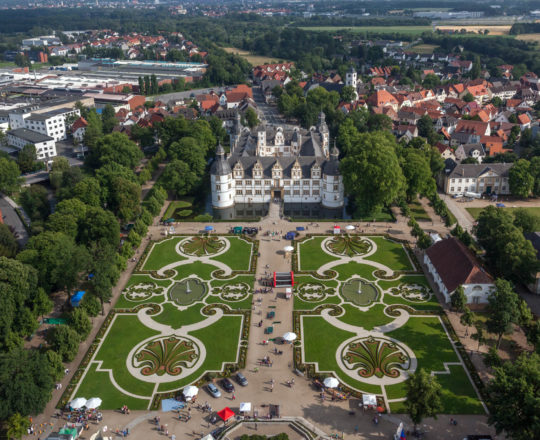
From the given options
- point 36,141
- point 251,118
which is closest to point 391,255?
point 251,118

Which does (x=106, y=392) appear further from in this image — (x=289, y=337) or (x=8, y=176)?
(x=8, y=176)

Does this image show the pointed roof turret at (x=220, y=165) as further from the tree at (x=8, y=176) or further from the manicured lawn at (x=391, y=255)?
the tree at (x=8, y=176)

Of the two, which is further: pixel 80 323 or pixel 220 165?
pixel 220 165

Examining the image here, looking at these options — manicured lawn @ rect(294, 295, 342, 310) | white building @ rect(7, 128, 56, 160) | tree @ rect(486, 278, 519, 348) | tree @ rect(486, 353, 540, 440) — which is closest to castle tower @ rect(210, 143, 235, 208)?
manicured lawn @ rect(294, 295, 342, 310)

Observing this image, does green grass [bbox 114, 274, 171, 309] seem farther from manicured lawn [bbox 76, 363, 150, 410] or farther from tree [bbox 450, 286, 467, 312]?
tree [bbox 450, 286, 467, 312]

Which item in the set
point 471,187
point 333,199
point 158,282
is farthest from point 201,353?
point 471,187

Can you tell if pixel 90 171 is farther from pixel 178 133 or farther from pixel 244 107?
pixel 244 107

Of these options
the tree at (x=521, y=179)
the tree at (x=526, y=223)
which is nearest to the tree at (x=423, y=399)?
the tree at (x=526, y=223)
